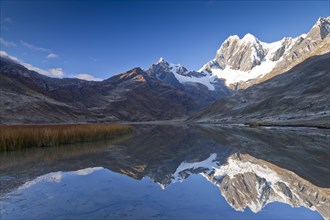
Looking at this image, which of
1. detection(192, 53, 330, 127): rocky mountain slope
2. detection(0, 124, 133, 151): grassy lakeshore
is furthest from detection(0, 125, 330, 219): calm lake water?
detection(192, 53, 330, 127): rocky mountain slope

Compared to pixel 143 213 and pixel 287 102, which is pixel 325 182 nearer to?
pixel 143 213

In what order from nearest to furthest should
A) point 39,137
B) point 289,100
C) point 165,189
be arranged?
point 165,189, point 39,137, point 289,100

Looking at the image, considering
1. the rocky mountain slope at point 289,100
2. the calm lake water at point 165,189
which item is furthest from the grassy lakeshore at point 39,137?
the rocky mountain slope at point 289,100

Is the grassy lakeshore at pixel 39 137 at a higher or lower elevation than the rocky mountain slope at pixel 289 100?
lower

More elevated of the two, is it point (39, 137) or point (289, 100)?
point (289, 100)

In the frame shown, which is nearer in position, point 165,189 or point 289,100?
point 165,189

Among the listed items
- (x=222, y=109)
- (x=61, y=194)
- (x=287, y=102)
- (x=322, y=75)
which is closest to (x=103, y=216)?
(x=61, y=194)

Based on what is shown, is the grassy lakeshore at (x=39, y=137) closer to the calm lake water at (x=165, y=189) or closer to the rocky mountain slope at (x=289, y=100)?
the calm lake water at (x=165, y=189)

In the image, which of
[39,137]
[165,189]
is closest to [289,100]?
[39,137]

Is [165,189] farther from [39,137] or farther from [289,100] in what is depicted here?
[289,100]

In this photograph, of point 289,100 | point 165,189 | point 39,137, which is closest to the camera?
point 165,189
